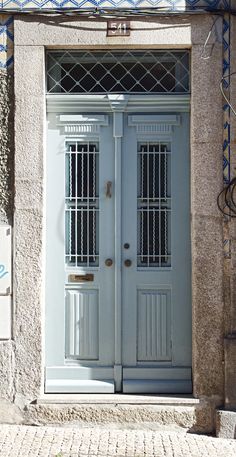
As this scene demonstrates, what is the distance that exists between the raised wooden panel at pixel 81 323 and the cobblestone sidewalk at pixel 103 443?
690 mm

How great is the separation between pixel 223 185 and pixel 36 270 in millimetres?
1766

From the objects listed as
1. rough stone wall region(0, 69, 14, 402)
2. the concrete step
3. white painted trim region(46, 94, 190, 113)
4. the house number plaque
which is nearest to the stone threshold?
the concrete step

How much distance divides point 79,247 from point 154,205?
2.52ft

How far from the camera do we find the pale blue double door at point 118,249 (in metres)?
6.93

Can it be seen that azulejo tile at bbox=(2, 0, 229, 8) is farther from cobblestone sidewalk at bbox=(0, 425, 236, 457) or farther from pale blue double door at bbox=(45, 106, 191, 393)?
cobblestone sidewalk at bbox=(0, 425, 236, 457)

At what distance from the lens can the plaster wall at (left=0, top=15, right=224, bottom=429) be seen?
6.71 metres

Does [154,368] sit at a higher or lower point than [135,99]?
lower

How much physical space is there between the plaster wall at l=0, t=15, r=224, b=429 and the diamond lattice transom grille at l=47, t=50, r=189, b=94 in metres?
0.16

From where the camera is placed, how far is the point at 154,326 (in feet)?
22.8

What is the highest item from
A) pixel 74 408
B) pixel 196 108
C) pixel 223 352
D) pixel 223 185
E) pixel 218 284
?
pixel 196 108

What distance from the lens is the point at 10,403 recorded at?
22.1ft

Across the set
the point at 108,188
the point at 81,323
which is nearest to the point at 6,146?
the point at 108,188

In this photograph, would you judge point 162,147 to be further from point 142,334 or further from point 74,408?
point 74,408

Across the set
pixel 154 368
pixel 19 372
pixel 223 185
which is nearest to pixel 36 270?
pixel 19 372
